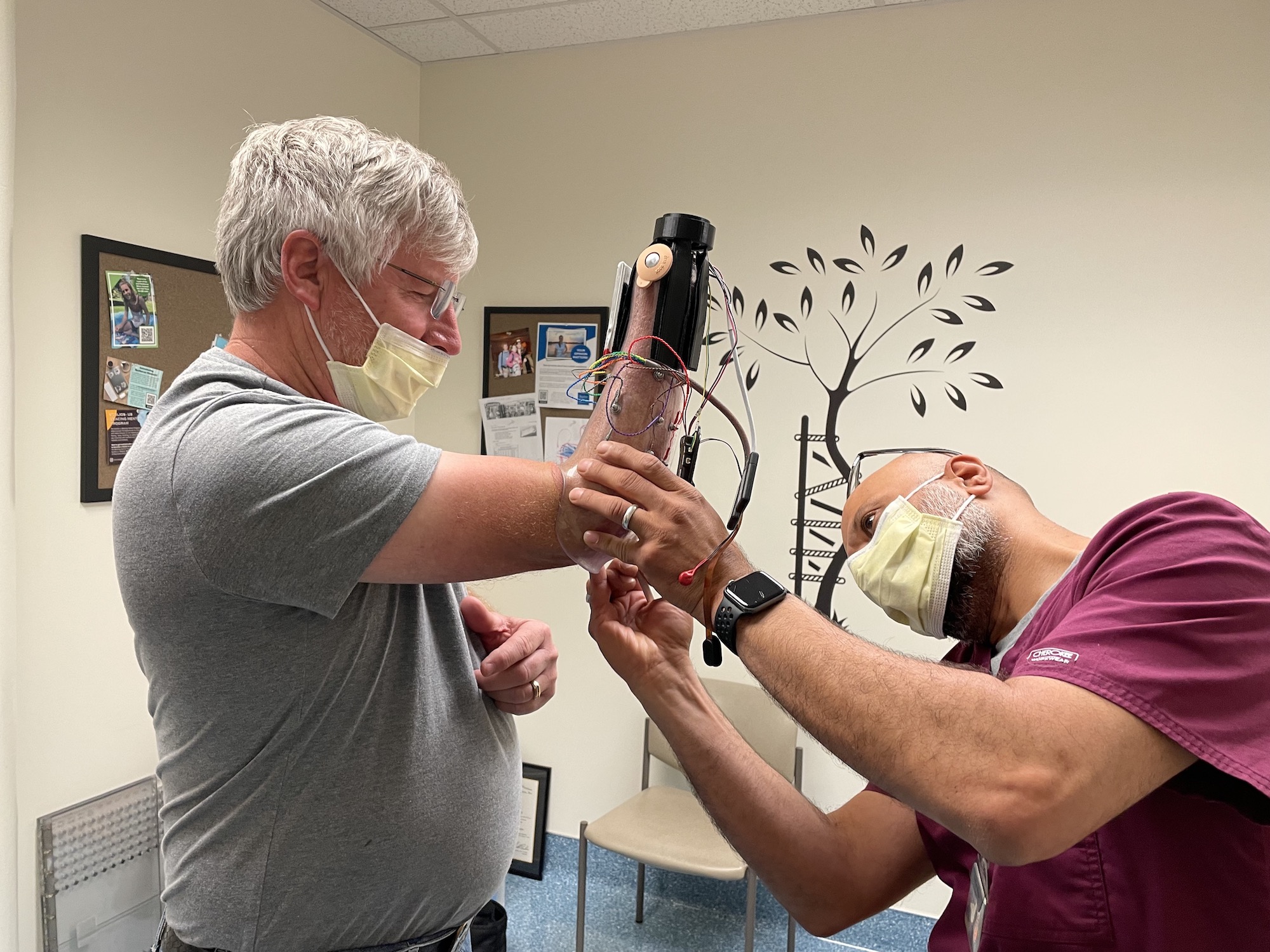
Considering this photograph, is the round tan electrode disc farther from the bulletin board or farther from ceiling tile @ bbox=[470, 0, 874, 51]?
ceiling tile @ bbox=[470, 0, 874, 51]

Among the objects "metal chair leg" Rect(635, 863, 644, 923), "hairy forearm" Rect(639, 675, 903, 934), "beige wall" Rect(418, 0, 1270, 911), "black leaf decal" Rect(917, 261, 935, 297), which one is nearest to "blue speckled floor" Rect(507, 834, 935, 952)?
"metal chair leg" Rect(635, 863, 644, 923)

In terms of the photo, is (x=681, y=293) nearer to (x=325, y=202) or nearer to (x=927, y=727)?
(x=325, y=202)

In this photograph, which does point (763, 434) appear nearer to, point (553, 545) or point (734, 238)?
point (734, 238)

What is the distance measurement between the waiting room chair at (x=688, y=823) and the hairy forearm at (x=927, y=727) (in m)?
1.70

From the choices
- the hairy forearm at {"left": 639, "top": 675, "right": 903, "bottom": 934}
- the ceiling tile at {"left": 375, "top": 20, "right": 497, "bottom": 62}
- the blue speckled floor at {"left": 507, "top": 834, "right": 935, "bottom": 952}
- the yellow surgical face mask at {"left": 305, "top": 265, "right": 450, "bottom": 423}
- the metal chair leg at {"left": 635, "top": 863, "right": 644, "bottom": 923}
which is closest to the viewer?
the yellow surgical face mask at {"left": 305, "top": 265, "right": 450, "bottom": 423}

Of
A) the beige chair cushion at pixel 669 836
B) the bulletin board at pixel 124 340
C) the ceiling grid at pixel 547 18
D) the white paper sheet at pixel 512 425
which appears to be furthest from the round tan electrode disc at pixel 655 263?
the white paper sheet at pixel 512 425

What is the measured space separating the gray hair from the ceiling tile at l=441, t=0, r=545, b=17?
220cm

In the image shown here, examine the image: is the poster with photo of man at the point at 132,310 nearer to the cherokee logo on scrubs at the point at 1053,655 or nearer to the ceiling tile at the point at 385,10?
the ceiling tile at the point at 385,10

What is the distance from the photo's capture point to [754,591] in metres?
1.02

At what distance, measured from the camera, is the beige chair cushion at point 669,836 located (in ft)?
8.66

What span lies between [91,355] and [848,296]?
2.26 meters

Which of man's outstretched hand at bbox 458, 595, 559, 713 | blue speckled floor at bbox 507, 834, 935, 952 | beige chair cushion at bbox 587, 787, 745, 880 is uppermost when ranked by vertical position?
man's outstretched hand at bbox 458, 595, 559, 713

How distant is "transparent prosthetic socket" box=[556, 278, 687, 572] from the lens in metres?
1.10

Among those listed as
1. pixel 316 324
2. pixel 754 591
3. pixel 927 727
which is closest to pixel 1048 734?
pixel 927 727
